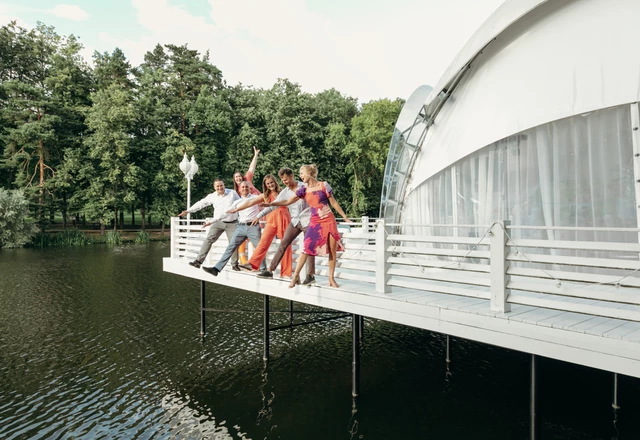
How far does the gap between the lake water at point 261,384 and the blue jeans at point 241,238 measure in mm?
2381

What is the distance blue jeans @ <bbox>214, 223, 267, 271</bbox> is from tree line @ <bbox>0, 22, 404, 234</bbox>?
32057 mm

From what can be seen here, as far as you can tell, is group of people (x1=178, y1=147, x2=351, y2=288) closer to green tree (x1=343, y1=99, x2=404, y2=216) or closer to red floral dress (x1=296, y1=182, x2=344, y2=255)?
red floral dress (x1=296, y1=182, x2=344, y2=255)

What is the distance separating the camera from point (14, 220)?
32281mm

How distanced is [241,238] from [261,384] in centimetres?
292

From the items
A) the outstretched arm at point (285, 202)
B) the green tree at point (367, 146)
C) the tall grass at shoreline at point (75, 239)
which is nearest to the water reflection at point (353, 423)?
the outstretched arm at point (285, 202)

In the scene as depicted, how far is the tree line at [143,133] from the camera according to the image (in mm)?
38562

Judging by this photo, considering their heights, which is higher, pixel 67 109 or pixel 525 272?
pixel 67 109

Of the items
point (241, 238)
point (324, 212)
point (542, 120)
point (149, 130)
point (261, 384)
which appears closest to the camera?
point (324, 212)

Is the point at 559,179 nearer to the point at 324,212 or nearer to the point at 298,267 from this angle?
the point at 324,212

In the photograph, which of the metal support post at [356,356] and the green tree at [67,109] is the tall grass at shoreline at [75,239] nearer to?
the green tree at [67,109]

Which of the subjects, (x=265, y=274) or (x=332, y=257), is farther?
(x=265, y=274)

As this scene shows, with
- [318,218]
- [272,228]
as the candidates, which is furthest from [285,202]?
[272,228]

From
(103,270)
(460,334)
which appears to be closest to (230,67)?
→ (103,270)

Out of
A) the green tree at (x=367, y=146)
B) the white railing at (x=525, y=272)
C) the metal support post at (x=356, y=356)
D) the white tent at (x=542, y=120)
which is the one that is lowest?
the metal support post at (x=356, y=356)
